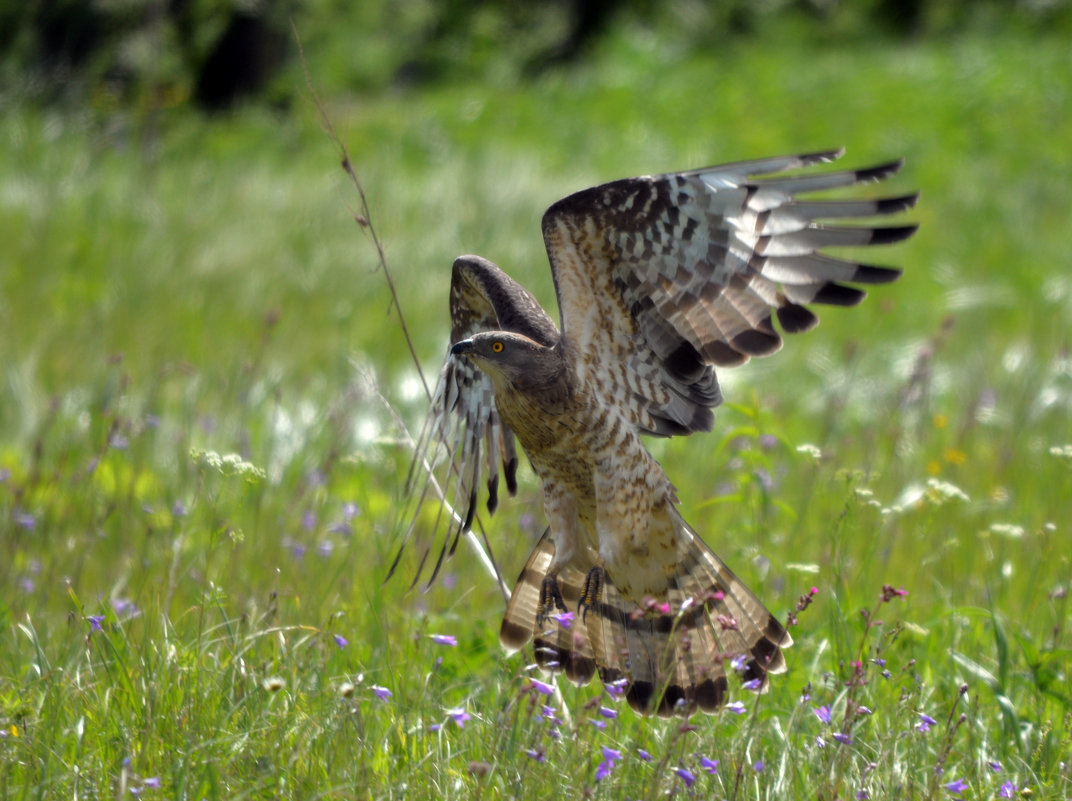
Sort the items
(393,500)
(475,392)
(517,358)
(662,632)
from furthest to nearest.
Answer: (393,500)
(475,392)
(662,632)
(517,358)

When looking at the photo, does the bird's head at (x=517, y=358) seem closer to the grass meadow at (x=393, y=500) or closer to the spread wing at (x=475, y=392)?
the spread wing at (x=475, y=392)

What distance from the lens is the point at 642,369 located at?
321 cm

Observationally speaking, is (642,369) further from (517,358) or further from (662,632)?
(662,632)

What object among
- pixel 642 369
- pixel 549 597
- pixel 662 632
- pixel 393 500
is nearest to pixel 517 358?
pixel 642 369

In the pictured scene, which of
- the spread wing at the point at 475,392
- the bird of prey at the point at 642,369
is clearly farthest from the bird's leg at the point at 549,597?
the spread wing at the point at 475,392

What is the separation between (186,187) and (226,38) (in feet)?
14.3

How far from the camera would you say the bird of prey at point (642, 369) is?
3.01m

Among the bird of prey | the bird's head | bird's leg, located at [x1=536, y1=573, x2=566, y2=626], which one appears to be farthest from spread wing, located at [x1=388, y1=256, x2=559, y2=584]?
bird's leg, located at [x1=536, y1=573, x2=566, y2=626]

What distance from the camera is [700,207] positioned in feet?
10.0

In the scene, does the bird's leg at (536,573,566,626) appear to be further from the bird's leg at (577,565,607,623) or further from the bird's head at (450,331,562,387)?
the bird's head at (450,331,562,387)

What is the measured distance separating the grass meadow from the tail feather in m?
0.09

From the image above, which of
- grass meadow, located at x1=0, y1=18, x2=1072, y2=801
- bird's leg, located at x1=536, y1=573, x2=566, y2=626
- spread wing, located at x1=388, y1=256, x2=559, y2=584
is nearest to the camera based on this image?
grass meadow, located at x1=0, y1=18, x2=1072, y2=801

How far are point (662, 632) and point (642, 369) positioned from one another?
76 centimetres

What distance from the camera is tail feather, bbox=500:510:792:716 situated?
3.01 meters
